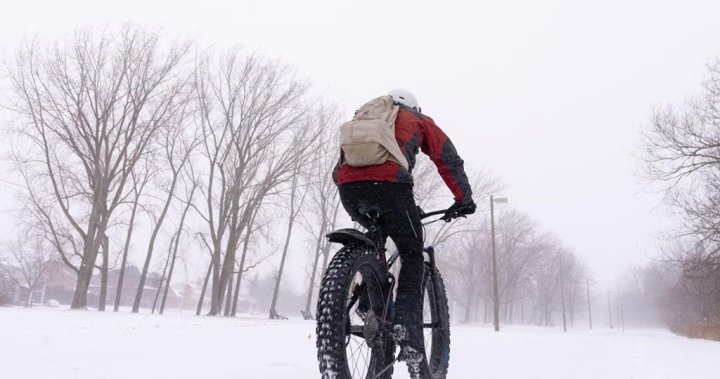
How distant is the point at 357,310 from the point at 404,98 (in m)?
1.30

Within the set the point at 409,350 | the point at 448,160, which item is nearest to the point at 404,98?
the point at 448,160

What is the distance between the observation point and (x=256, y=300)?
12431 centimetres

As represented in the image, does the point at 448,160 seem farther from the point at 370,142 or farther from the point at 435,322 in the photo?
the point at 435,322

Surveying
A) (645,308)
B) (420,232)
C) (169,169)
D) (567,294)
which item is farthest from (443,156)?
(645,308)

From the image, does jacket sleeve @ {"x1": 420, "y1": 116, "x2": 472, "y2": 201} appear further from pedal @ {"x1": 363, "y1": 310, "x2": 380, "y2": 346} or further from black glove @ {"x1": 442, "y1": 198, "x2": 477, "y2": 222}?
pedal @ {"x1": 363, "y1": 310, "x2": 380, "y2": 346}

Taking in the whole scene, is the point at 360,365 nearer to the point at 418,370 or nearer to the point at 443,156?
the point at 418,370

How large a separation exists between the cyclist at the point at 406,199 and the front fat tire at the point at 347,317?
11cm

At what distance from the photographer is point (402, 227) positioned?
256cm

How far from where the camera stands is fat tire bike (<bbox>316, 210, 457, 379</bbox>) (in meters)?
2.09

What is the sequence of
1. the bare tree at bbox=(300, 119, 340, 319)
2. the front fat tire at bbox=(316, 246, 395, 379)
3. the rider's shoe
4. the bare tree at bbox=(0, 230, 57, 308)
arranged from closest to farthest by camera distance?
the front fat tire at bbox=(316, 246, 395, 379)
the rider's shoe
the bare tree at bbox=(300, 119, 340, 319)
the bare tree at bbox=(0, 230, 57, 308)

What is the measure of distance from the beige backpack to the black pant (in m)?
0.13

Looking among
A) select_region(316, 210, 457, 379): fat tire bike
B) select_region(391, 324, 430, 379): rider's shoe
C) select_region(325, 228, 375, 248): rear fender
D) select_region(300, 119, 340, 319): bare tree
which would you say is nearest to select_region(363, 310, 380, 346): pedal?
select_region(316, 210, 457, 379): fat tire bike

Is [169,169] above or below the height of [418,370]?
above

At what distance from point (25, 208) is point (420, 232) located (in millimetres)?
25000
